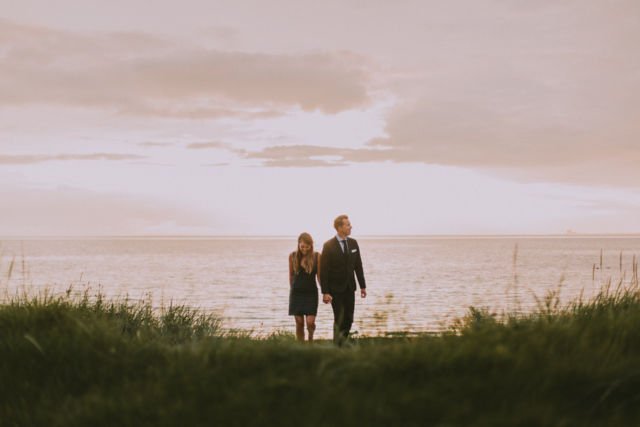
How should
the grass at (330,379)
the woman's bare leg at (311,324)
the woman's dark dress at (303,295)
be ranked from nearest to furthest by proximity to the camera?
the grass at (330,379)
the woman's bare leg at (311,324)
the woman's dark dress at (303,295)

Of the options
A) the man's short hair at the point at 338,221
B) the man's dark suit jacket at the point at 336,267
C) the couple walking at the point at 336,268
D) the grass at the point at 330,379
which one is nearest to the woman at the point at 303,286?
the couple walking at the point at 336,268

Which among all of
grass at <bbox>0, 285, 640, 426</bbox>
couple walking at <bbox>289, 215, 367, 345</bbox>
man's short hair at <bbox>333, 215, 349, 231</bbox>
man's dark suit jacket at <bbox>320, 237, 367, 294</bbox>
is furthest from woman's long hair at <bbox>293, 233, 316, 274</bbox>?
grass at <bbox>0, 285, 640, 426</bbox>

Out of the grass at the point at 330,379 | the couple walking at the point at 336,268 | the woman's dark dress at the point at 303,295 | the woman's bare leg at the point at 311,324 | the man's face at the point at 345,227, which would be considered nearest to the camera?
the grass at the point at 330,379

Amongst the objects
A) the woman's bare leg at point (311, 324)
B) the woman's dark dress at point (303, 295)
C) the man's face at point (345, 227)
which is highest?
the man's face at point (345, 227)

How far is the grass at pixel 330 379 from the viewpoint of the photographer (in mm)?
4980

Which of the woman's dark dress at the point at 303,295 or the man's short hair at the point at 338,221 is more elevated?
the man's short hair at the point at 338,221

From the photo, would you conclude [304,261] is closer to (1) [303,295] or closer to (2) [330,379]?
(1) [303,295]

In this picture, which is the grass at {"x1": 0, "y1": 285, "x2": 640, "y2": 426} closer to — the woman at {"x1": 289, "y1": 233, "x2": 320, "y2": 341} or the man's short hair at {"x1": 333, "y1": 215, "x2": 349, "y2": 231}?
the man's short hair at {"x1": 333, "y1": 215, "x2": 349, "y2": 231}

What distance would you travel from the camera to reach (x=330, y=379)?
17.9 feet

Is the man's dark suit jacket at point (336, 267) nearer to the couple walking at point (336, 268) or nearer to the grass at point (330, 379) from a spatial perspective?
the couple walking at point (336, 268)

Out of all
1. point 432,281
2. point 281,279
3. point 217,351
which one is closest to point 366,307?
point 432,281

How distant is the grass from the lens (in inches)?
196

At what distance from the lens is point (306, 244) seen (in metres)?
12.0

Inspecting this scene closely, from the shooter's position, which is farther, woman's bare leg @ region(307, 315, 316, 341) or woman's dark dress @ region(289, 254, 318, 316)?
woman's dark dress @ region(289, 254, 318, 316)
